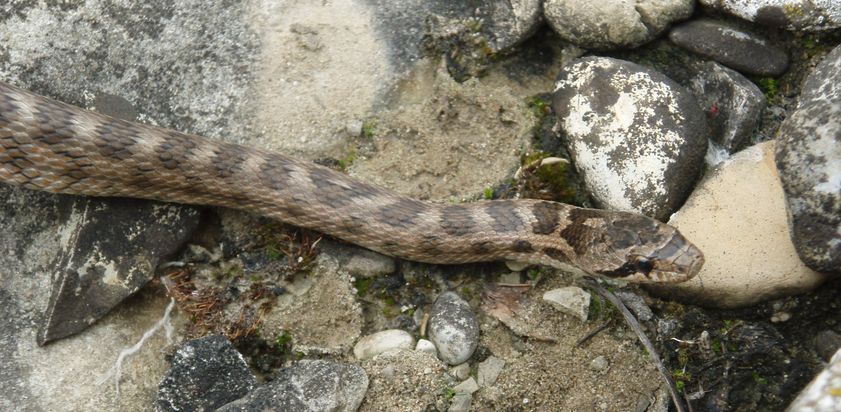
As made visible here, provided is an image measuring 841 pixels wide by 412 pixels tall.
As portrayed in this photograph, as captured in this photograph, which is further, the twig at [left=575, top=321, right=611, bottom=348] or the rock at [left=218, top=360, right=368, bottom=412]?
the twig at [left=575, top=321, right=611, bottom=348]

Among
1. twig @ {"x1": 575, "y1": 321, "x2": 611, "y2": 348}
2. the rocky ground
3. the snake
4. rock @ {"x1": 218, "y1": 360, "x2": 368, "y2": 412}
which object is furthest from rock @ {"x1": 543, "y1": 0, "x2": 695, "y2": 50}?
rock @ {"x1": 218, "y1": 360, "x2": 368, "y2": 412}

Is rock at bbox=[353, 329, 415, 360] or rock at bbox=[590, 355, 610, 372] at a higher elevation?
rock at bbox=[590, 355, 610, 372]

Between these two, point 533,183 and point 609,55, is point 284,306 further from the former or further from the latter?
point 609,55

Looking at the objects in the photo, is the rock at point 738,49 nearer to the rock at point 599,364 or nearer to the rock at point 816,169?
the rock at point 816,169

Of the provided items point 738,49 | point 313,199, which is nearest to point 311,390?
point 313,199

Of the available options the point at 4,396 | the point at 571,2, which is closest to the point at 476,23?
the point at 571,2

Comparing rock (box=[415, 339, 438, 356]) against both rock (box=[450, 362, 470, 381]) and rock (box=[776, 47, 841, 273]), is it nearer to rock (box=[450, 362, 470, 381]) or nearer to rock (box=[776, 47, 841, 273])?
rock (box=[450, 362, 470, 381])

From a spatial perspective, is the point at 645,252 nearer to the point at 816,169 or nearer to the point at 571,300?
the point at 571,300
